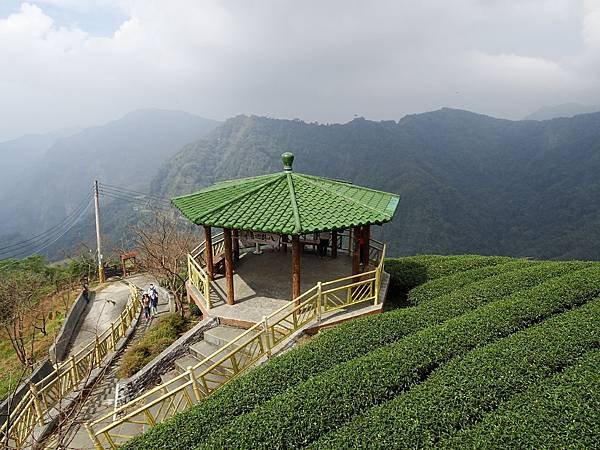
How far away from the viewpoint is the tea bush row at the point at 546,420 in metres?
5.35

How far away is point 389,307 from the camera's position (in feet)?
37.9

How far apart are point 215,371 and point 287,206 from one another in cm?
410

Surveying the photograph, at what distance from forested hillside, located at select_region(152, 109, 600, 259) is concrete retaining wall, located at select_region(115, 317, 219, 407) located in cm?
8047

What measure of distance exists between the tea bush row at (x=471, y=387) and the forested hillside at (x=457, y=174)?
80741 millimetres

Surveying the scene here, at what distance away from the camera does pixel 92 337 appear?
55.8 feet

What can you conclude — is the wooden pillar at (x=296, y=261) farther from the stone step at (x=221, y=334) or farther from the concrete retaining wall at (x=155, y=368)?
the concrete retaining wall at (x=155, y=368)

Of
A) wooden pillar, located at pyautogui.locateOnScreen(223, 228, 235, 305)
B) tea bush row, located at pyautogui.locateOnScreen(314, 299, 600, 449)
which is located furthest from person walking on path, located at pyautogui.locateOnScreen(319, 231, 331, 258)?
tea bush row, located at pyautogui.locateOnScreen(314, 299, 600, 449)

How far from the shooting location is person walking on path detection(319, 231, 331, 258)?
13.0 meters

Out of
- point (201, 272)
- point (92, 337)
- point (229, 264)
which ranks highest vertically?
point (229, 264)

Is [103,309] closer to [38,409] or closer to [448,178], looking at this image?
[38,409]

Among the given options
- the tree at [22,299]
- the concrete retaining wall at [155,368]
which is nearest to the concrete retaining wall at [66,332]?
the tree at [22,299]

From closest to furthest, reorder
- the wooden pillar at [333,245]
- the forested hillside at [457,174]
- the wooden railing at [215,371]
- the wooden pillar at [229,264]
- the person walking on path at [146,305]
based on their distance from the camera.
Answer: the wooden railing at [215,371] → the wooden pillar at [229,264] → the wooden pillar at [333,245] → the person walking on path at [146,305] → the forested hillside at [457,174]

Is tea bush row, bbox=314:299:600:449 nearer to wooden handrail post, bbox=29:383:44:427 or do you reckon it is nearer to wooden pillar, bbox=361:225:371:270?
wooden pillar, bbox=361:225:371:270

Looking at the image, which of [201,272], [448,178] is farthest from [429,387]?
[448,178]
